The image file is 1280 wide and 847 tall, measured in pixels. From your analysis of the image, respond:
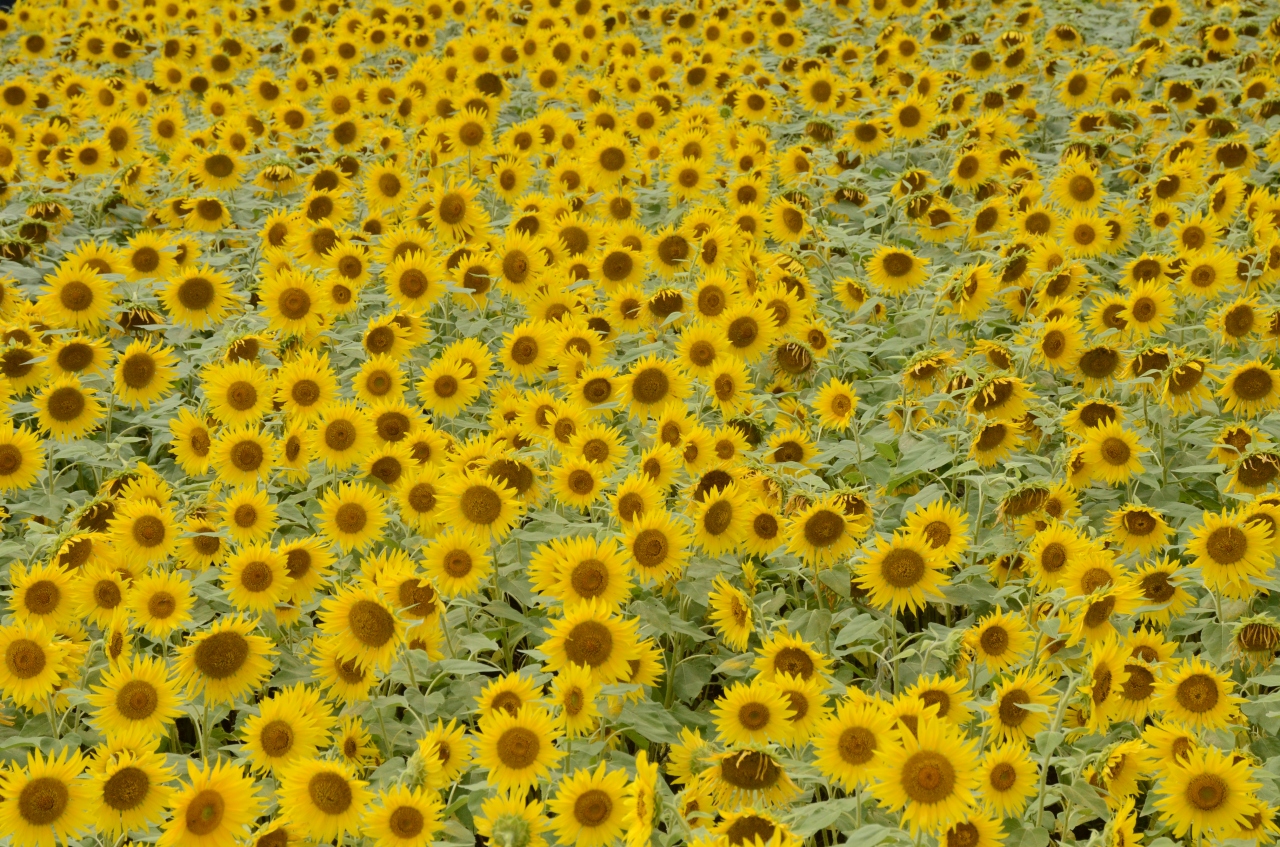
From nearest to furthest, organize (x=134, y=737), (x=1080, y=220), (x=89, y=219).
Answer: (x=134, y=737)
(x=1080, y=220)
(x=89, y=219)

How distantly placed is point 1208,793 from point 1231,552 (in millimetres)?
994

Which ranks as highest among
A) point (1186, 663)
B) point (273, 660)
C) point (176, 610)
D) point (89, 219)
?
point (1186, 663)

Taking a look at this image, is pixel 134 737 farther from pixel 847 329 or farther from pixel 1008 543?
pixel 847 329

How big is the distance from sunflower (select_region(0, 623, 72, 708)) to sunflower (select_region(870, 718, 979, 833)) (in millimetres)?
2727

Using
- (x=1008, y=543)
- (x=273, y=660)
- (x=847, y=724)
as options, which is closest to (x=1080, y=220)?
(x=1008, y=543)

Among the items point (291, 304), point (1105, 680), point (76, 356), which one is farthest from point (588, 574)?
point (76, 356)

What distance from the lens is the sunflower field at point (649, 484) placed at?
3275 mm

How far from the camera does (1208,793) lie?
3105mm

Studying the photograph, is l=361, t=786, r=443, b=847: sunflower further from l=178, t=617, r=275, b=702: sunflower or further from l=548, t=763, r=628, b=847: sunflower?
l=178, t=617, r=275, b=702: sunflower

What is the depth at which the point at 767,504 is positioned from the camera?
4.23 m

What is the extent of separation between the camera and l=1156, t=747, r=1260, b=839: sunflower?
10.1ft

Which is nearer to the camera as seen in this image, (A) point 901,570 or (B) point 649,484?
(A) point 901,570

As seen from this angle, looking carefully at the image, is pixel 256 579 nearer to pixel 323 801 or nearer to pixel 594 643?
pixel 323 801

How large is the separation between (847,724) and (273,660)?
7.27 feet
